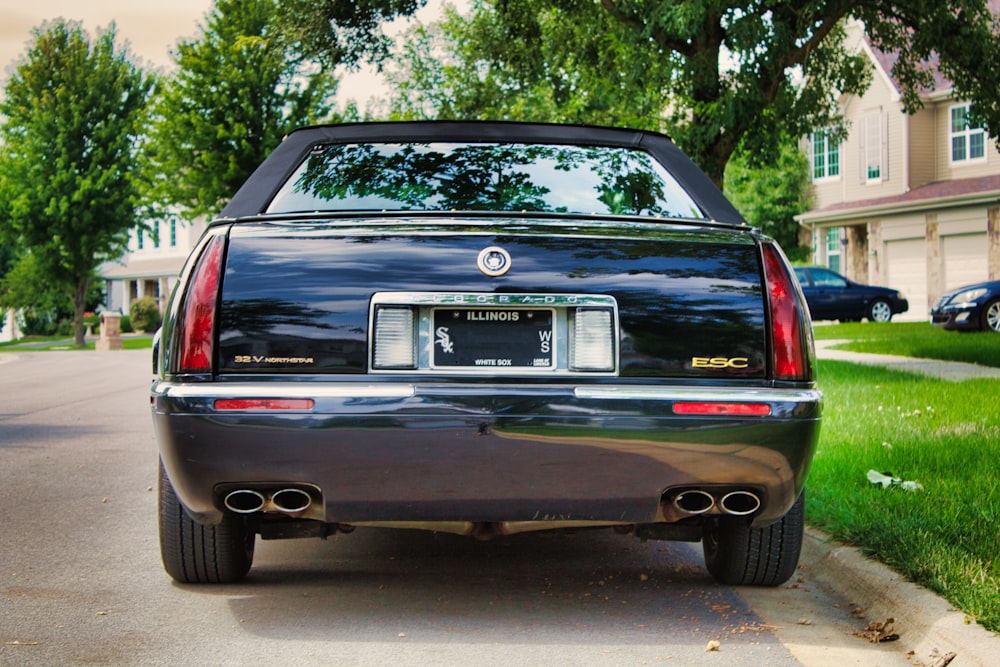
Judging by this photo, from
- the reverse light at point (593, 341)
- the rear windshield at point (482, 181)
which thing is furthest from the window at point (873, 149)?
the reverse light at point (593, 341)

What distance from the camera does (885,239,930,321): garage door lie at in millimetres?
33453

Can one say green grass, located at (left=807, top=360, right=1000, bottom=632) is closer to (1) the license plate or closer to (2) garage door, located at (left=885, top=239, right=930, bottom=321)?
(1) the license plate

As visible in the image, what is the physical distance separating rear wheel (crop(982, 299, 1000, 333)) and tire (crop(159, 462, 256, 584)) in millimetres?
18143

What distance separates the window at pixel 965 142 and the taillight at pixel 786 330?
31489 mm

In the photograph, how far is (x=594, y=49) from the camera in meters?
17.7

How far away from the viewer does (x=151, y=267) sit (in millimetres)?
62719

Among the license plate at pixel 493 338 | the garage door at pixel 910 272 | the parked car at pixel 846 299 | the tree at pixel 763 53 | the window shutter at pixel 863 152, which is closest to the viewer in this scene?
the license plate at pixel 493 338

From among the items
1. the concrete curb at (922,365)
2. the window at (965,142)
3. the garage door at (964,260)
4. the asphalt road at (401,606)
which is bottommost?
the asphalt road at (401,606)

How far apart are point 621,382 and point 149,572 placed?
7.52ft

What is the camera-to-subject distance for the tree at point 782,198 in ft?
132

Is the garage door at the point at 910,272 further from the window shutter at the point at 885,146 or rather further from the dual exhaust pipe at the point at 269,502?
the dual exhaust pipe at the point at 269,502

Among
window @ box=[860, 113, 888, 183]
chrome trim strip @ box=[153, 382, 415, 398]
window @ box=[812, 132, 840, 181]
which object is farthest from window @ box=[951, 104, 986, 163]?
chrome trim strip @ box=[153, 382, 415, 398]

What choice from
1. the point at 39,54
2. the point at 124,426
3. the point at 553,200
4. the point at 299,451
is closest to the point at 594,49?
the point at 124,426

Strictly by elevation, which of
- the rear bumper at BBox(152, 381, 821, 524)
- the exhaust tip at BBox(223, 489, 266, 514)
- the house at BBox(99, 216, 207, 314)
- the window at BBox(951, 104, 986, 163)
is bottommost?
the exhaust tip at BBox(223, 489, 266, 514)
